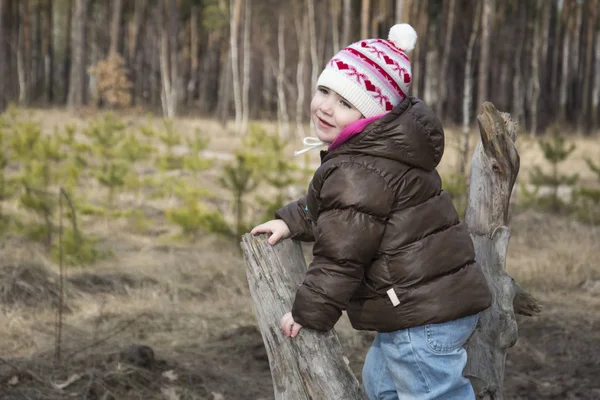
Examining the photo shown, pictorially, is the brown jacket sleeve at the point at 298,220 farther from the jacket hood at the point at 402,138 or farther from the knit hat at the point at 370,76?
the knit hat at the point at 370,76

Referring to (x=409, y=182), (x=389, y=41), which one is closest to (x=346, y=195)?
(x=409, y=182)

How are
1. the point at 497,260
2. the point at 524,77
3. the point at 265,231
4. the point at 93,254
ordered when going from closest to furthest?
the point at 265,231 < the point at 497,260 < the point at 93,254 < the point at 524,77

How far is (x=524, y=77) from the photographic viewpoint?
2625 cm

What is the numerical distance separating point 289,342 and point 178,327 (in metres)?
2.73

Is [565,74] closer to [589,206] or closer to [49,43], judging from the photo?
[589,206]

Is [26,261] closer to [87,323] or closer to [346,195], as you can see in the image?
[87,323]

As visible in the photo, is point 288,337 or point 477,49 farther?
point 477,49

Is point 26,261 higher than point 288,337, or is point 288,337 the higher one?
point 288,337

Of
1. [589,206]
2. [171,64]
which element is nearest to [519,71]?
[171,64]

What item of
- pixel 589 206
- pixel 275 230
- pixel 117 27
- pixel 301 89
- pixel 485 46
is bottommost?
pixel 589 206

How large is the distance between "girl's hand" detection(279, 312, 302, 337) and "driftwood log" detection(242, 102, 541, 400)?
1.3 inches

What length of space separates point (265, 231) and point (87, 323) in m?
2.76

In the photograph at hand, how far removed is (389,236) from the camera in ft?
6.74

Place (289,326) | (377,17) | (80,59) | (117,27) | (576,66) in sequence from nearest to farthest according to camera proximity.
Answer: (289,326) → (80,59) → (117,27) → (576,66) → (377,17)
